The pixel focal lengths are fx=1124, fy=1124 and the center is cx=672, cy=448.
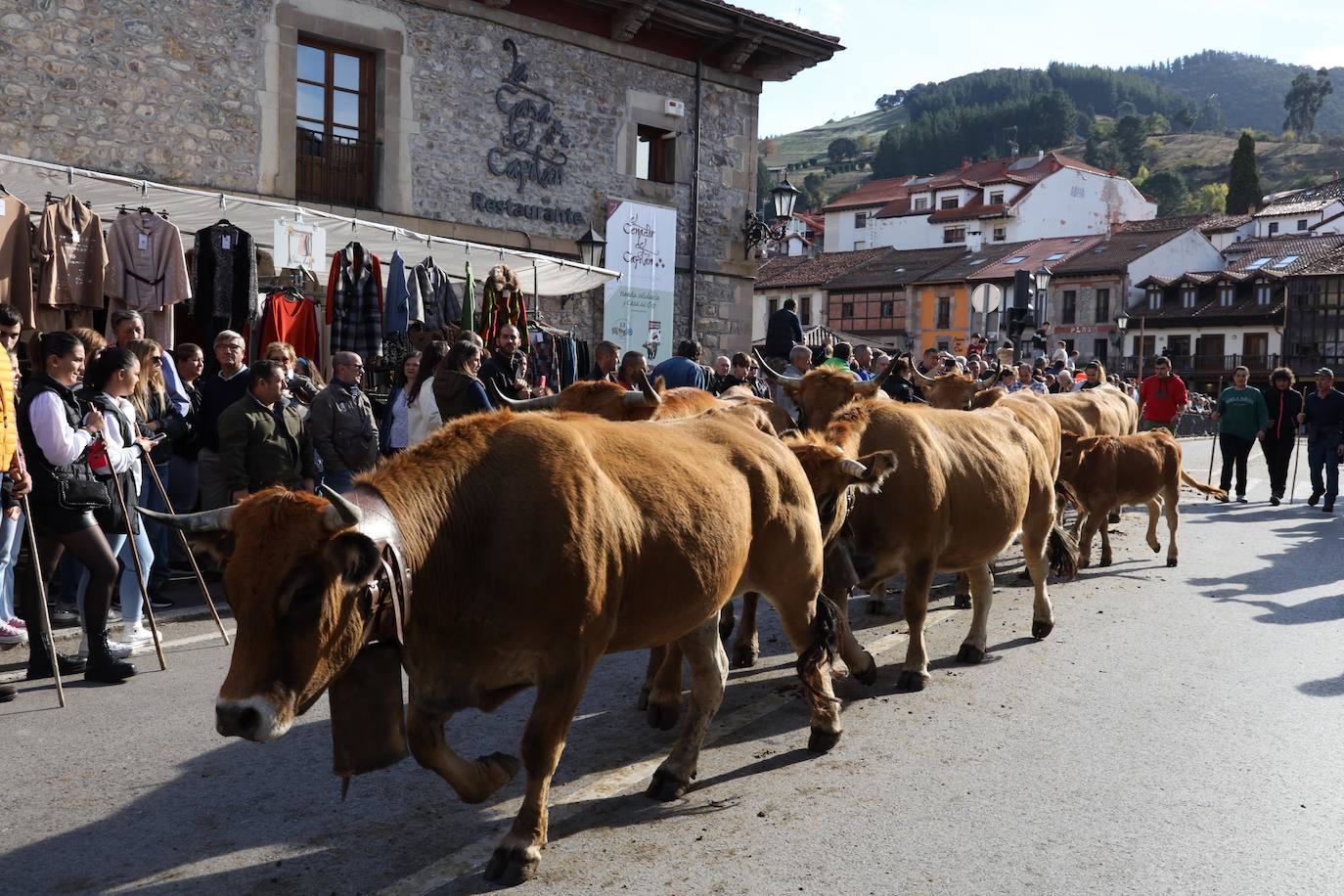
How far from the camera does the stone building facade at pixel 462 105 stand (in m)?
13.3

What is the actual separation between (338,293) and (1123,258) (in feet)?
189

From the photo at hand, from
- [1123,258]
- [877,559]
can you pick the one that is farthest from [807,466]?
[1123,258]

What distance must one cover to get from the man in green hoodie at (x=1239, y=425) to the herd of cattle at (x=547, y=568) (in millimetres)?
12873

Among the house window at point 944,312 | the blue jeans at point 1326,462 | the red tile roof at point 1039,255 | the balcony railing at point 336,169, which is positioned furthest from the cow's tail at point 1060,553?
the house window at point 944,312

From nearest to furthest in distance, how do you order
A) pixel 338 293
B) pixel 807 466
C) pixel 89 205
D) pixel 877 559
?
1. pixel 807 466
2. pixel 877 559
3. pixel 89 205
4. pixel 338 293

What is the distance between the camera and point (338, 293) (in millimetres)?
10742

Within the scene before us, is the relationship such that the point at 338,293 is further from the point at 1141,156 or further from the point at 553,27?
the point at 1141,156

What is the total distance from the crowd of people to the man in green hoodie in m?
7.07

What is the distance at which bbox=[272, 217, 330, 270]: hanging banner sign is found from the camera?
1021 centimetres

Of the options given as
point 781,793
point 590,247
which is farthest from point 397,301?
point 781,793

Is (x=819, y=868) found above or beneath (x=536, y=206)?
beneath

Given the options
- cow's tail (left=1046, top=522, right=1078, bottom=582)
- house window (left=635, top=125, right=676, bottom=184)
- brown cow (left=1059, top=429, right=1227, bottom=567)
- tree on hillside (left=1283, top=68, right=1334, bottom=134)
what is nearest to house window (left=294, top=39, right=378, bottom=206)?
house window (left=635, top=125, right=676, bottom=184)

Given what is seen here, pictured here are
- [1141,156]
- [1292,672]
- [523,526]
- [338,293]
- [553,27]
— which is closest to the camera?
[523,526]

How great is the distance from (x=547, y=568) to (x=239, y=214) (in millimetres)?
7899
